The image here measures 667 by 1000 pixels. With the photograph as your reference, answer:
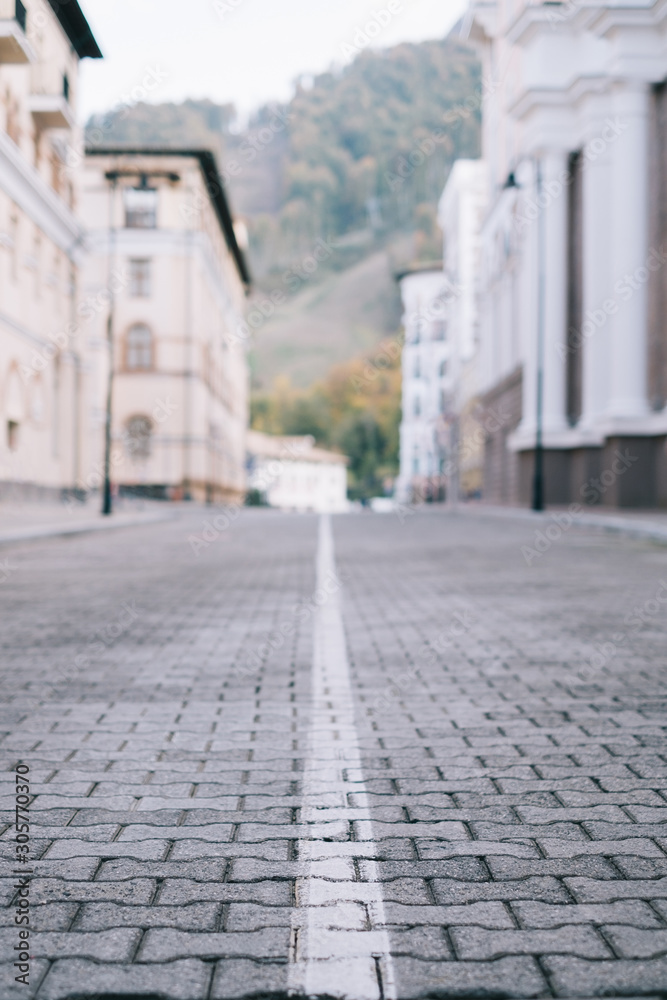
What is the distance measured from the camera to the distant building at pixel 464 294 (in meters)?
63.8

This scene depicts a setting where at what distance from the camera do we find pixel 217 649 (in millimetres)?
7207

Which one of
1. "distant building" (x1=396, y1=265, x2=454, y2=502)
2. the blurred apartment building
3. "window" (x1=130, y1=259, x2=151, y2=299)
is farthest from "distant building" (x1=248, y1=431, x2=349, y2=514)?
"window" (x1=130, y1=259, x2=151, y2=299)

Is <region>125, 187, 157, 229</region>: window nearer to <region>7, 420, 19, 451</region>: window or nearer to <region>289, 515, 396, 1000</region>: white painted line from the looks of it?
<region>7, 420, 19, 451</region>: window

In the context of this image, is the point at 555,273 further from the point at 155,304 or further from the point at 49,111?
the point at 155,304

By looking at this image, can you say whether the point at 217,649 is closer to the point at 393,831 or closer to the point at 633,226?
the point at 393,831

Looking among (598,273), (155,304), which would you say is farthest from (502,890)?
(155,304)

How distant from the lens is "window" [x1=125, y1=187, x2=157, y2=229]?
57000 mm

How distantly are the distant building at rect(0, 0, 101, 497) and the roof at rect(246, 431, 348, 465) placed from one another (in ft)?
243

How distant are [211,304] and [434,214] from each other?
5571 inches

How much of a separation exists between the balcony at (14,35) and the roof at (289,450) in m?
86.6

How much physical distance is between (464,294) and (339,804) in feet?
237

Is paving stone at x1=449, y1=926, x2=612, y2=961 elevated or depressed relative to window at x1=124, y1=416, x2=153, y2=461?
depressed

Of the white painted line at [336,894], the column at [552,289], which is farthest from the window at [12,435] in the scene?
the white painted line at [336,894]

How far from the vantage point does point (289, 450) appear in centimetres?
13150
